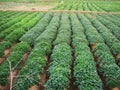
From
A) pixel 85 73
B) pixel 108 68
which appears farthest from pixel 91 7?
pixel 85 73

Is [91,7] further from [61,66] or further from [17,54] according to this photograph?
[61,66]

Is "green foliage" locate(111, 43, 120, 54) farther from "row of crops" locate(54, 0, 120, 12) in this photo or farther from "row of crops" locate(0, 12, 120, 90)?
"row of crops" locate(54, 0, 120, 12)

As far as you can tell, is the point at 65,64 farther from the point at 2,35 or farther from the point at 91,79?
the point at 2,35

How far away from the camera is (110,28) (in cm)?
2248

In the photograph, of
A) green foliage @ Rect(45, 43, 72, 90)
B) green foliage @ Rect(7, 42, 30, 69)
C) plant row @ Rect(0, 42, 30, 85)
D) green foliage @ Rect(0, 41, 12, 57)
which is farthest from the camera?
green foliage @ Rect(0, 41, 12, 57)

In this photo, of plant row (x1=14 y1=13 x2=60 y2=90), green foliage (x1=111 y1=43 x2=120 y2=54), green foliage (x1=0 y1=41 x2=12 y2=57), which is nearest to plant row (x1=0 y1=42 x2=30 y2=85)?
plant row (x1=14 y1=13 x2=60 y2=90)

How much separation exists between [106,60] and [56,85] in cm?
431

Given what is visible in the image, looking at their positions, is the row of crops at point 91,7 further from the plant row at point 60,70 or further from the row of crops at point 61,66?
the plant row at point 60,70

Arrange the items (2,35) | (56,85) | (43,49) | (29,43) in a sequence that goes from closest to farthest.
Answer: (56,85) → (43,49) → (29,43) → (2,35)

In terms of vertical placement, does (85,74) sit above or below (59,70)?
below

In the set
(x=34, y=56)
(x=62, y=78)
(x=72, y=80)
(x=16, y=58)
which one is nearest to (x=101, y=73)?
(x=72, y=80)

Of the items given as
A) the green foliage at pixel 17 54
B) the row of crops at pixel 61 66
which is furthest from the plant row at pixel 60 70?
the green foliage at pixel 17 54

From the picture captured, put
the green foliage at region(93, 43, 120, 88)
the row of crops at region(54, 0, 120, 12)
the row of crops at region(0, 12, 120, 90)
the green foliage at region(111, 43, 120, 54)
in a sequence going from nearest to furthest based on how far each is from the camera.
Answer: the row of crops at region(0, 12, 120, 90) < the green foliage at region(93, 43, 120, 88) < the green foliage at region(111, 43, 120, 54) < the row of crops at region(54, 0, 120, 12)

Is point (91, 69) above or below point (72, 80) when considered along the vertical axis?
above
